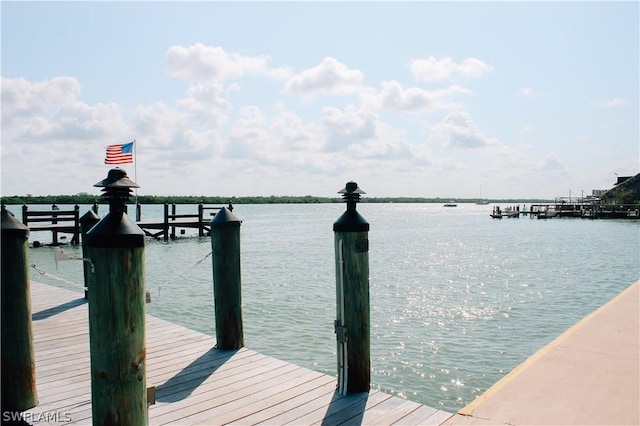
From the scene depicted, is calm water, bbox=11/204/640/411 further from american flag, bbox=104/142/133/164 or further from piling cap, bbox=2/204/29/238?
american flag, bbox=104/142/133/164

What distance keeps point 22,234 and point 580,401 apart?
5.31m

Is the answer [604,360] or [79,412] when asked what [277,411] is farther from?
[604,360]

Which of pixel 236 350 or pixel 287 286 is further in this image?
pixel 287 286

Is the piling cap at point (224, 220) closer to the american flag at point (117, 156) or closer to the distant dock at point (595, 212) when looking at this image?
the american flag at point (117, 156)

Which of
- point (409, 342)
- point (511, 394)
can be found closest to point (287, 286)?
point (409, 342)

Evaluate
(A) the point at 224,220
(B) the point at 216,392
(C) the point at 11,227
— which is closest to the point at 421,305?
(A) the point at 224,220

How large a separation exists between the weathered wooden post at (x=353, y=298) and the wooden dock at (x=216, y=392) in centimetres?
26

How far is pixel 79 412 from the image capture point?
3938mm

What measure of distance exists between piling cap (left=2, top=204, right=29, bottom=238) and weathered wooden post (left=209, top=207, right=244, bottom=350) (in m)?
2.07

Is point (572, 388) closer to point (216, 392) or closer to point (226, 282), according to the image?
point (216, 392)

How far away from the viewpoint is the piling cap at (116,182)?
310 centimetres

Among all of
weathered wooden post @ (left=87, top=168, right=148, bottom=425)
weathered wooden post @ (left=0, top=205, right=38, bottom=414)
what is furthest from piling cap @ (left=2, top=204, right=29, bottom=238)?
weathered wooden post @ (left=87, top=168, right=148, bottom=425)

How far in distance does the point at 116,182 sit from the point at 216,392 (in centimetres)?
226

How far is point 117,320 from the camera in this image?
9.33 ft
